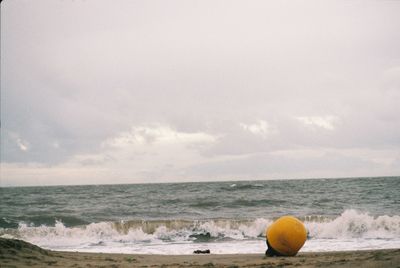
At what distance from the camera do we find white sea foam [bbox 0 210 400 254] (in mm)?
13805

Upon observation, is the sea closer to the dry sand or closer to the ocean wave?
the ocean wave

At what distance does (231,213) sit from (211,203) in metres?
5.10

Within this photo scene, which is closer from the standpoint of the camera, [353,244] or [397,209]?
[353,244]

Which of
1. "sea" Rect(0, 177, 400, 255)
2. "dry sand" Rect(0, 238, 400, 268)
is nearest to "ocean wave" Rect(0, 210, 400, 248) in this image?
"sea" Rect(0, 177, 400, 255)

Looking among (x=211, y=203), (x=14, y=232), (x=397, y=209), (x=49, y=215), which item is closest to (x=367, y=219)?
(x=397, y=209)

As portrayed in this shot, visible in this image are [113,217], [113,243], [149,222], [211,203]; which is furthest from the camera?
[211,203]

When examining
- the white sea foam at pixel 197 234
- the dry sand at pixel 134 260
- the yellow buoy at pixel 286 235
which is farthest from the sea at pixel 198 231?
the dry sand at pixel 134 260

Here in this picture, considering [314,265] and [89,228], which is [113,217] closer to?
[89,228]

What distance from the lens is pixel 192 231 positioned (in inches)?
693

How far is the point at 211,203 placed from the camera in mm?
27547

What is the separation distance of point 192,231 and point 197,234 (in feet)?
2.57

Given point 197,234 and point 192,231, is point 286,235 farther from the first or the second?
point 192,231

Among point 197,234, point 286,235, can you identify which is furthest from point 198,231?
point 286,235

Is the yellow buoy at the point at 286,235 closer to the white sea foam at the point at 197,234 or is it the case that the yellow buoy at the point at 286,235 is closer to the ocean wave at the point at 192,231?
the white sea foam at the point at 197,234
